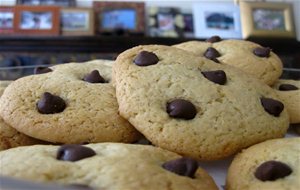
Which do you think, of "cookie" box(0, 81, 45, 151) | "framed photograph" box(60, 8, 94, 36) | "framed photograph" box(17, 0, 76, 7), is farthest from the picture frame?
"cookie" box(0, 81, 45, 151)

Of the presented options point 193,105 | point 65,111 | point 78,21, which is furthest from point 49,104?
point 78,21

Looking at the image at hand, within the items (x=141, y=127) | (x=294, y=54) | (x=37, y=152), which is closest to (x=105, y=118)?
(x=141, y=127)

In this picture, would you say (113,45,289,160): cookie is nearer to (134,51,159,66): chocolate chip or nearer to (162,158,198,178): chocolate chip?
(134,51,159,66): chocolate chip

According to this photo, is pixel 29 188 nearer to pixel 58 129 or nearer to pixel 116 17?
pixel 58 129

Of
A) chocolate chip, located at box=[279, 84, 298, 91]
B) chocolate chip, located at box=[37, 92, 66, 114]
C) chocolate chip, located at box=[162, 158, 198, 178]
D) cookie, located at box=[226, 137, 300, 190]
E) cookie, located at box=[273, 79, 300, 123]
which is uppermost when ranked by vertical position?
chocolate chip, located at box=[37, 92, 66, 114]

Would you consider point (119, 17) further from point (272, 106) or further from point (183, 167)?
point (183, 167)

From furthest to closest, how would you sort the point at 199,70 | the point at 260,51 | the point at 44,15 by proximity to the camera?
the point at 44,15
the point at 260,51
the point at 199,70

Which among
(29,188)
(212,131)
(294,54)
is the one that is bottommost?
(294,54)
